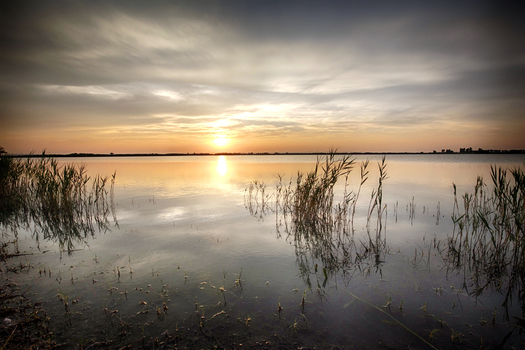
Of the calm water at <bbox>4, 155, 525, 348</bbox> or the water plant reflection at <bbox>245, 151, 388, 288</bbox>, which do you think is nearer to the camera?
the calm water at <bbox>4, 155, 525, 348</bbox>

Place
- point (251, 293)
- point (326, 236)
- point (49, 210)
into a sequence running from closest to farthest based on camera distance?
point (251, 293) < point (326, 236) < point (49, 210)

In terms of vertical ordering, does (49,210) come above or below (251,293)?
above

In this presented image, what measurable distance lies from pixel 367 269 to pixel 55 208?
14.0m

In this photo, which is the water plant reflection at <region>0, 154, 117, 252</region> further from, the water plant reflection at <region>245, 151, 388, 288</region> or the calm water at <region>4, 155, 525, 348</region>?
the water plant reflection at <region>245, 151, 388, 288</region>

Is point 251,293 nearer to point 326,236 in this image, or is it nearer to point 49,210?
point 326,236

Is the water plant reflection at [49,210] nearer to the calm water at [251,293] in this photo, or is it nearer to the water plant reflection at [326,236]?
the calm water at [251,293]

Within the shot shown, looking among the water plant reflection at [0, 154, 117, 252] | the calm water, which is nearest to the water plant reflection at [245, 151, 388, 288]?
the calm water

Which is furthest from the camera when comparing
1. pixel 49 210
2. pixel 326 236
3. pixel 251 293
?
pixel 49 210

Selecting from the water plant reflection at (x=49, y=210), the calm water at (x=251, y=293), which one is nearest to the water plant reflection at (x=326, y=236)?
the calm water at (x=251, y=293)

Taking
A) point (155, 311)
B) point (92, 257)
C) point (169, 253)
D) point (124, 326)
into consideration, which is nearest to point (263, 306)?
point (155, 311)

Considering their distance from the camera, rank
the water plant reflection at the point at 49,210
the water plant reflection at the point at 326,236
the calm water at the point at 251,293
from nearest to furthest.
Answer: the calm water at the point at 251,293 → the water plant reflection at the point at 326,236 → the water plant reflection at the point at 49,210

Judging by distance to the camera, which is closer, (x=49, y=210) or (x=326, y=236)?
(x=326, y=236)

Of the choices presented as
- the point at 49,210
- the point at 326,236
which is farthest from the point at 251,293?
the point at 49,210

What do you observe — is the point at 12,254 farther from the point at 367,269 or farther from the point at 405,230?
the point at 405,230
